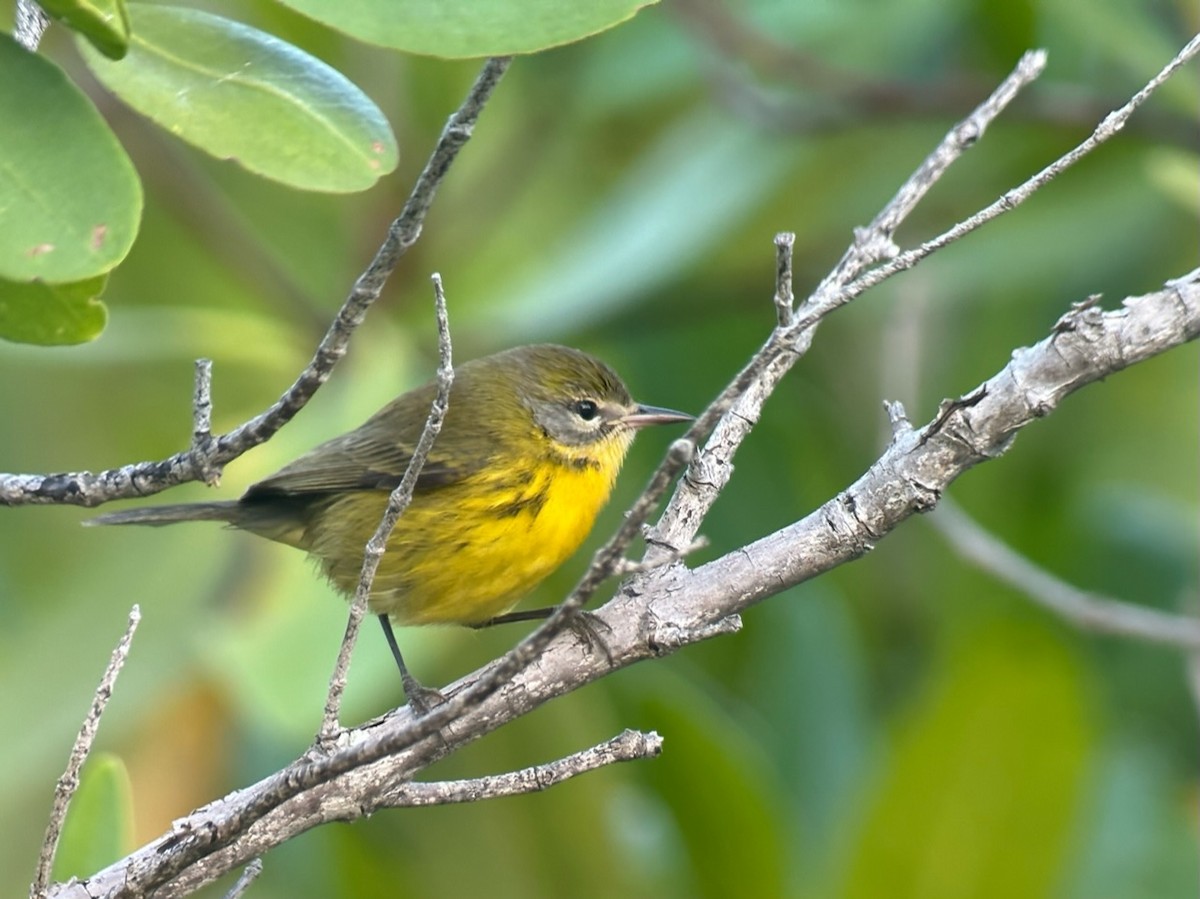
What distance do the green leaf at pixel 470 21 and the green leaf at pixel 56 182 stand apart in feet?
0.89

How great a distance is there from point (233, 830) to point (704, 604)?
2.28ft

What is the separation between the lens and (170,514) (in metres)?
3.94

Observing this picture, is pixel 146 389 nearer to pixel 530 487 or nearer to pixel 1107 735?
pixel 530 487

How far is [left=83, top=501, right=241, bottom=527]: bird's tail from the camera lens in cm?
388

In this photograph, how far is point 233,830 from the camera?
2107 mm

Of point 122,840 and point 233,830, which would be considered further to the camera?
point 122,840

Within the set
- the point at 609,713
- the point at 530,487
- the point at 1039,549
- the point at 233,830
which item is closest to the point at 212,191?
the point at 530,487

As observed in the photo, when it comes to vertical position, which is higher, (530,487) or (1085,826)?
(530,487)

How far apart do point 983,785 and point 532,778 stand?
161 cm

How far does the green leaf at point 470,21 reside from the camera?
188cm

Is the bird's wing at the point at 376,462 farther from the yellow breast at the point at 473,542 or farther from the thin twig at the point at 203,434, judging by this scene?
the thin twig at the point at 203,434

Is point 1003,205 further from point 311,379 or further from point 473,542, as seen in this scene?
point 473,542

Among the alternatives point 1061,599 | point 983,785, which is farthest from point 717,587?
point 983,785

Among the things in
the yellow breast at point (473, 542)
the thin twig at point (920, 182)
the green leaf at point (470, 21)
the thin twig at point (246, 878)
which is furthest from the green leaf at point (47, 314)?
the yellow breast at point (473, 542)
